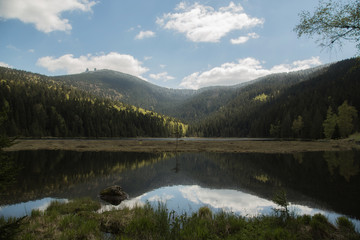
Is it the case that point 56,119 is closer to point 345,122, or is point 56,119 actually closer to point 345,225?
point 345,225

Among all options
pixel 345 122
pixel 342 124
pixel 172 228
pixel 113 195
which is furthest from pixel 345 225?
pixel 342 124

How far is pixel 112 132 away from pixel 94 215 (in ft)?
488

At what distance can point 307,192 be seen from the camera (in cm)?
1708

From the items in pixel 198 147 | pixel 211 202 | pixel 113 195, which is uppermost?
pixel 113 195

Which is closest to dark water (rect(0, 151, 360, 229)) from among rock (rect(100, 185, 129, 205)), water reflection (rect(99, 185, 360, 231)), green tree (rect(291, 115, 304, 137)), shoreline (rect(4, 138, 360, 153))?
water reflection (rect(99, 185, 360, 231))

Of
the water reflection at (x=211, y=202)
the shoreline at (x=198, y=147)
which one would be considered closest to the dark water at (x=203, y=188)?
the water reflection at (x=211, y=202)

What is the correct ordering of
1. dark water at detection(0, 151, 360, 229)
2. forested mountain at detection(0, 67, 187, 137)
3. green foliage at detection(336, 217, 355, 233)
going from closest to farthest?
green foliage at detection(336, 217, 355, 233)
dark water at detection(0, 151, 360, 229)
forested mountain at detection(0, 67, 187, 137)

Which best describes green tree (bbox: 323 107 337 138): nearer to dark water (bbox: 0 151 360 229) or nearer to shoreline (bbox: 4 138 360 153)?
shoreline (bbox: 4 138 360 153)

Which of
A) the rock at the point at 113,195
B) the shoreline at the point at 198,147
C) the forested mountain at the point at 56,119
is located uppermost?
the forested mountain at the point at 56,119

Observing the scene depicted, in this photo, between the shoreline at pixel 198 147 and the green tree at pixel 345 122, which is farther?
the green tree at pixel 345 122

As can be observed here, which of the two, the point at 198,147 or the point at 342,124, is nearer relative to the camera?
the point at 198,147

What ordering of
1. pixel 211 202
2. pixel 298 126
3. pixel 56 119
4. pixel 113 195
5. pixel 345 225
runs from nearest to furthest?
pixel 345 225 < pixel 211 202 < pixel 113 195 < pixel 298 126 < pixel 56 119

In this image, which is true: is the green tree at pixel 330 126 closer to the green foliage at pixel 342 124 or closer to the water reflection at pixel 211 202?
the green foliage at pixel 342 124

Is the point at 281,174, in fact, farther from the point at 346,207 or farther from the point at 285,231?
the point at 285,231
